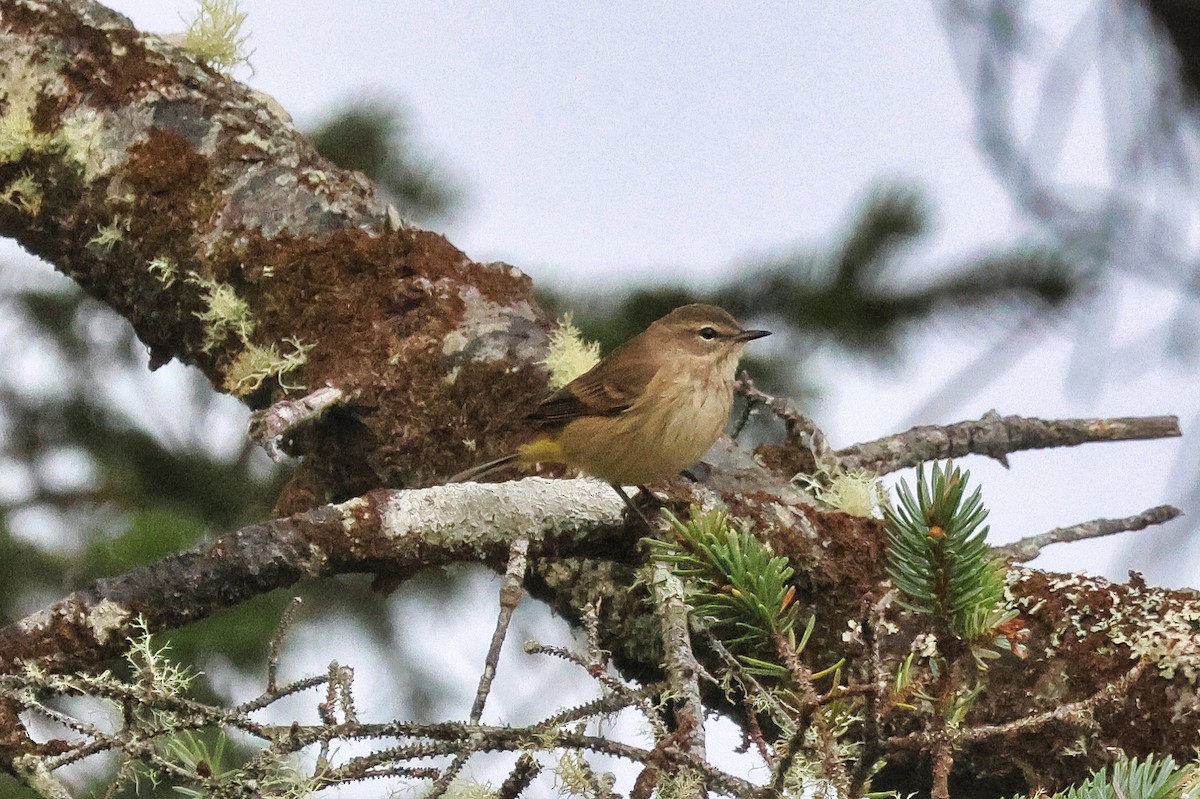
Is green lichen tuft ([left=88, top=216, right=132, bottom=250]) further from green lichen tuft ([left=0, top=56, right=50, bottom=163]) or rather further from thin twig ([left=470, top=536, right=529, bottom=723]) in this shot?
thin twig ([left=470, top=536, right=529, bottom=723])

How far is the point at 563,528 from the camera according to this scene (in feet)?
10.2

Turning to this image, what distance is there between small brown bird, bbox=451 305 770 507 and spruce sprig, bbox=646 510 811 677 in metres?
1.70

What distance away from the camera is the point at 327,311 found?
4.13 metres

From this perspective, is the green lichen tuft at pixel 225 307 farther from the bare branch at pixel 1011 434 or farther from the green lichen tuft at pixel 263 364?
the bare branch at pixel 1011 434

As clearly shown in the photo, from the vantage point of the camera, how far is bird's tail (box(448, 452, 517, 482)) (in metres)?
3.97

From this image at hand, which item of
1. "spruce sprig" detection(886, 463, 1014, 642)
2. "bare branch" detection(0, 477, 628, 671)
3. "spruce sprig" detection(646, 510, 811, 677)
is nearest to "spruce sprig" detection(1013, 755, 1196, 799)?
"spruce sprig" detection(886, 463, 1014, 642)

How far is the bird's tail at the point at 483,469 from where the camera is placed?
3.97m

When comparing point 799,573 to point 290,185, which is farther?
point 290,185

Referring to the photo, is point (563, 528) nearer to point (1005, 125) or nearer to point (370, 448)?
point (370, 448)

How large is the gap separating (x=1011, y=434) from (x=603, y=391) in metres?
1.47

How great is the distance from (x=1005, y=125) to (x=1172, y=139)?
20.8 inches

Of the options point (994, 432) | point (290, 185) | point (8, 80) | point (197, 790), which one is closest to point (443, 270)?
point (290, 185)

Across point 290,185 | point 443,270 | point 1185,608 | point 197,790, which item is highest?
point 290,185

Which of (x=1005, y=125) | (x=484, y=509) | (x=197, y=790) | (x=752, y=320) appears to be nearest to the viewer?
(x=197, y=790)
